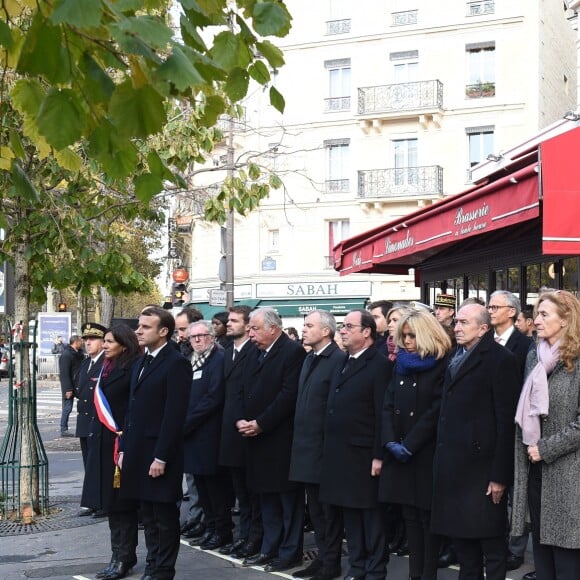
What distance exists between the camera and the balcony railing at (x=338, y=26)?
38938mm

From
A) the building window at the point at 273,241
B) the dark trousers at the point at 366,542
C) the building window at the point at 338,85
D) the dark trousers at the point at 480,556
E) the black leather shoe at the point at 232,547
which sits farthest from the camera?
the building window at the point at 273,241

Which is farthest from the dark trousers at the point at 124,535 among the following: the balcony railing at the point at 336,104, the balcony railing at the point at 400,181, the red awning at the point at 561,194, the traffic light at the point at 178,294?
the balcony railing at the point at 336,104

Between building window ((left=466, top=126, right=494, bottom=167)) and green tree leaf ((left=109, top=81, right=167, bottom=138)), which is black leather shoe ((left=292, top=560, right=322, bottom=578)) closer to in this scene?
green tree leaf ((left=109, top=81, right=167, bottom=138))

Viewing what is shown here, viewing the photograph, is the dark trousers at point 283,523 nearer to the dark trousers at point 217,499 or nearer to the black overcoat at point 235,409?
the black overcoat at point 235,409

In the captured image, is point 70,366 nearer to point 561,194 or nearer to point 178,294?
point 178,294

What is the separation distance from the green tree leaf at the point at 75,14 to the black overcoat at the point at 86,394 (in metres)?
8.22

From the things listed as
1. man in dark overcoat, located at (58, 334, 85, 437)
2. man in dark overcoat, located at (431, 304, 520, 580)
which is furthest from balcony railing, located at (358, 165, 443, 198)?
man in dark overcoat, located at (431, 304, 520, 580)

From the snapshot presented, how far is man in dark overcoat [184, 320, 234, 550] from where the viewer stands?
9.20 metres

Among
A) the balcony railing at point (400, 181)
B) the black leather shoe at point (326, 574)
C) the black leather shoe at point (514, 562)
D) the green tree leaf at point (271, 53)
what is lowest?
the black leather shoe at point (326, 574)

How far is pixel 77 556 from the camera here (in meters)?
8.95

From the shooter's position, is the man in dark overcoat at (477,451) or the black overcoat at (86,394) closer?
the man in dark overcoat at (477,451)

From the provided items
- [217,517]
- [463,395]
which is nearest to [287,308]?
[217,517]

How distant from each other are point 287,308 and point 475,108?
35.1 feet

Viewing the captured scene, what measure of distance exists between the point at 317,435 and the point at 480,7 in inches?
1226
